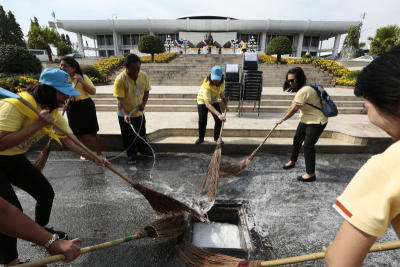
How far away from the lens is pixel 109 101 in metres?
7.62

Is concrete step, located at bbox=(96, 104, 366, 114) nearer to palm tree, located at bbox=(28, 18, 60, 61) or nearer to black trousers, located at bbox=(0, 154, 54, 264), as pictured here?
black trousers, located at bbox=(0, 154, 54, 264)

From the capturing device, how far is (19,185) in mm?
2033

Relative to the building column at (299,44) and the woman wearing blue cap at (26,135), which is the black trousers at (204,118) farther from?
the building column at (299,44)

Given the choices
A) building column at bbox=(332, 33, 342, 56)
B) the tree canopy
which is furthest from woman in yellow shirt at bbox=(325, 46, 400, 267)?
building column at bbox=(332, 33, 342, 56)

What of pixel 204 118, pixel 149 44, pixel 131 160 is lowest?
pixel 131 160

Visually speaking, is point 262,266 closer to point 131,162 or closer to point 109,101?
point 131,162

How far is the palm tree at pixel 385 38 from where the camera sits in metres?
22.4

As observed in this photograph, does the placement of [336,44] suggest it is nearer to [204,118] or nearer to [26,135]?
[204,118]

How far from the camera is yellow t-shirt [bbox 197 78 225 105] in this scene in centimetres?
433

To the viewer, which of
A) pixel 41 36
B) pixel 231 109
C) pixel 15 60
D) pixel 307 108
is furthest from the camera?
pixel 41 36

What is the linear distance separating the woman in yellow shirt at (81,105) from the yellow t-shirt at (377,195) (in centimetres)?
369

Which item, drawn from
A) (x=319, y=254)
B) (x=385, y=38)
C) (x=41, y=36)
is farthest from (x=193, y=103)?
(x=385, y=38)

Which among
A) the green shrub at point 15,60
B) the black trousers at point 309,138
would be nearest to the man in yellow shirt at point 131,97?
the black trousers at point 309,138

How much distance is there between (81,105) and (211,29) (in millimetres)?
37476
